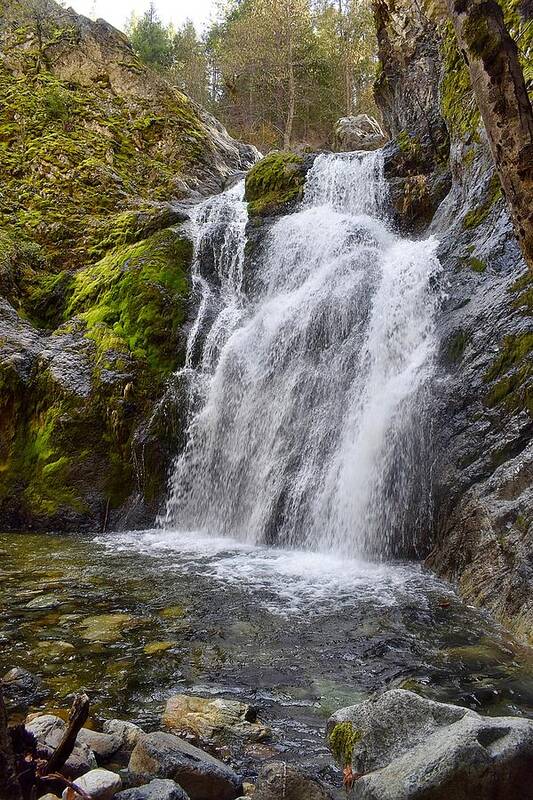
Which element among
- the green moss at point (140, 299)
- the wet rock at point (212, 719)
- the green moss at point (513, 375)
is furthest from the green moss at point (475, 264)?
the wet rock at point (212, 719)

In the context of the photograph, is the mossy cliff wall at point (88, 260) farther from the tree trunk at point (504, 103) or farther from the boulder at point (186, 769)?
the tree trunk at point (504, 103)

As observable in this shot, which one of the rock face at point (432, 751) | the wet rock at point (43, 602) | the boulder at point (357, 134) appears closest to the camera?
the rock face at point (432, 751)

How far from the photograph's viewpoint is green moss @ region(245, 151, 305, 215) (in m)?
13.9

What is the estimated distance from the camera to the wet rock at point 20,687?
356cm

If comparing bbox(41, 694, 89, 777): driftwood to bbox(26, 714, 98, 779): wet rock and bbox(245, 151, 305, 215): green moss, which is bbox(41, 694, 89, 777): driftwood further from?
bbox(245, 151, 305, 215): green moss

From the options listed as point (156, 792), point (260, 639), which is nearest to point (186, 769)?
point (156, 792)

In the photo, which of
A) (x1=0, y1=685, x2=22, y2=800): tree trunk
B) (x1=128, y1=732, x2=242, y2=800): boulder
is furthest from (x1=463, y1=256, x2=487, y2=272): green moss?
(x1=0, y1=685, x2=22, y2=800): tree trunk

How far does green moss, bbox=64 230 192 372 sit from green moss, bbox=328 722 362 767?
8563 millimetres

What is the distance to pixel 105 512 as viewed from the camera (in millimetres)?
9883

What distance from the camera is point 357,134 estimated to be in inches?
851

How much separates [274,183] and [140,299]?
15.9ft

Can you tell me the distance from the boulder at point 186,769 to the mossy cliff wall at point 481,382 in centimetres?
284

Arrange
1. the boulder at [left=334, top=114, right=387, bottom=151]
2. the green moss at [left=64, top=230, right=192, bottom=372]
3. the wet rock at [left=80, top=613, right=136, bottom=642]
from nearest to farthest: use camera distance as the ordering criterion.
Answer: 1. the wet rock at [left=80, top=613, right=136, bottom=642]
2. the green moss at [left=64, top=230, right=192, bottom=372]
3. the boulder at [left=334, top=114, right=387, bottom=151]

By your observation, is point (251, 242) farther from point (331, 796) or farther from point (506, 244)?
point (331, 796)
